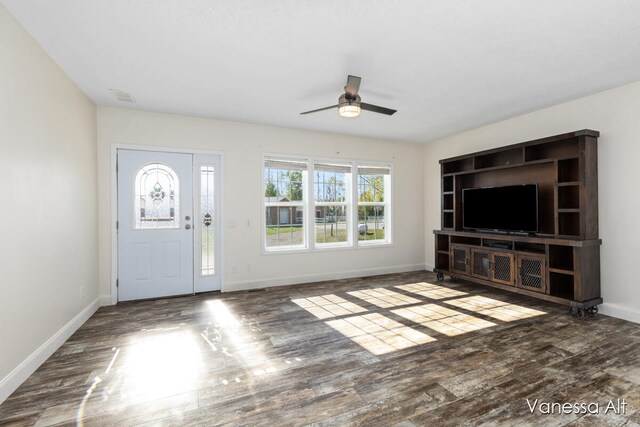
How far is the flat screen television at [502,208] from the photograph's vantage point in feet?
13.9

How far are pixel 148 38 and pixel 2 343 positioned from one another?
8.03 ft

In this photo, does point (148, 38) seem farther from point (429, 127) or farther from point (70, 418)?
point (429, 127)

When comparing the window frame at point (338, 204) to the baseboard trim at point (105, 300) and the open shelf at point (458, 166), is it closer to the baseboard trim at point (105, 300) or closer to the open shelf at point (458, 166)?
the open shelf at point (458, 166)

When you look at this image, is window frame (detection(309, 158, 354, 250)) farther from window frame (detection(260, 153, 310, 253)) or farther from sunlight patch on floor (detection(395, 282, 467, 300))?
sunlight patch on floor (detection(395, 282, 467, 300))

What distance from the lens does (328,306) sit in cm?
407

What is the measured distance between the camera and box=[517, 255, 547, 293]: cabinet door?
3928 millimetres

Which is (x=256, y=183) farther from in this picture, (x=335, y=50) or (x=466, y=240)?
(x=466, y=240)

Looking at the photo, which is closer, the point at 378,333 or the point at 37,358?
the point at 37,358

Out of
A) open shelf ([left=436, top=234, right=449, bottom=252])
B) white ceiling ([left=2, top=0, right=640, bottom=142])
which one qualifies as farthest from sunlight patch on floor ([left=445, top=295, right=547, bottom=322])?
white ceiling ([left=2, top=0, right=640, bottom=142])

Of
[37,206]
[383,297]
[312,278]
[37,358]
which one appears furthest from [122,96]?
[383,297]

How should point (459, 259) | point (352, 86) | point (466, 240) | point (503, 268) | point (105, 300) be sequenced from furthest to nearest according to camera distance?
point (466, 240) < point (459, 259) < point (503, 268) < point (105, 300) < point (352, 86)

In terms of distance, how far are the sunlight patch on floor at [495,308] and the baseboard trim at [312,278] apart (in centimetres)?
186

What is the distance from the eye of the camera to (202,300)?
4.39 meters

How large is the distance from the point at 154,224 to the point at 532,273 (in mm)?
5136
